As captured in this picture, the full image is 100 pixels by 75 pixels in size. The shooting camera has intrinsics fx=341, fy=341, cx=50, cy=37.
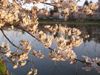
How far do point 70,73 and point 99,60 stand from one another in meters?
15.7

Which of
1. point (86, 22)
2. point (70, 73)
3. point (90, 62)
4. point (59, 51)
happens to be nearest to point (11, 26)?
point (59, 51)

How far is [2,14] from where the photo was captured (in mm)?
4102

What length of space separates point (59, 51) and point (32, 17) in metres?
0.60

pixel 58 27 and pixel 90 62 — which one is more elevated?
pixel 58 27

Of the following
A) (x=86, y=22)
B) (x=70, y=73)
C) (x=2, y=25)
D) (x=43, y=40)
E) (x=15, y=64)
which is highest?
(x=2, y=25)

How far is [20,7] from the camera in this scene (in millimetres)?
4629

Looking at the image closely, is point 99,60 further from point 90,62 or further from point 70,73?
point 70,73

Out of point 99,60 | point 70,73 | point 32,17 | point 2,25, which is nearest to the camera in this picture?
point 2,25

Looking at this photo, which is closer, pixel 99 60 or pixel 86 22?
pixel 99 60

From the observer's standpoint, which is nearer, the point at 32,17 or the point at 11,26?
the point at 11,26

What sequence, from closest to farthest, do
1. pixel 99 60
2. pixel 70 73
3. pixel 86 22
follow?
pixel 99 60, pixel 70 73, pixel 86 22

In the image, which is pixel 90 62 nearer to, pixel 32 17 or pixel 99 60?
pixel 99 60

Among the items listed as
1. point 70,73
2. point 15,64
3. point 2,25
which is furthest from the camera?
point 70,73

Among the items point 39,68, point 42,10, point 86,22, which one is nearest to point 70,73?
point 39,68
